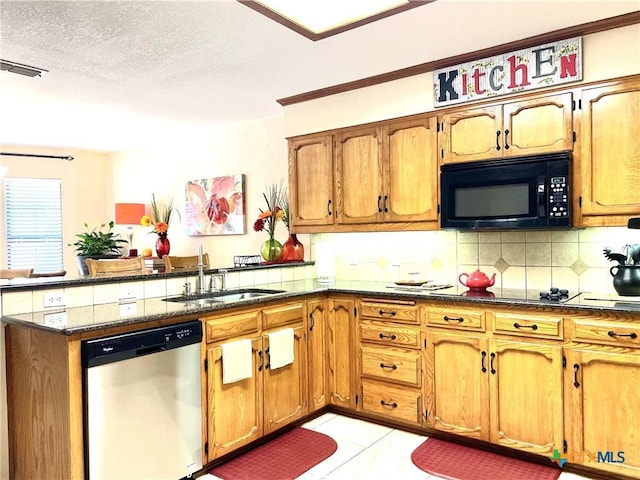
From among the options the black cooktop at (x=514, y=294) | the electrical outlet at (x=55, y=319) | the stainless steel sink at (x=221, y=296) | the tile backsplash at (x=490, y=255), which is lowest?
the stainless steel sink at (x=221, y=296)

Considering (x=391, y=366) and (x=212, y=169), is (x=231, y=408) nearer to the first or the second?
(x=391, y=366)

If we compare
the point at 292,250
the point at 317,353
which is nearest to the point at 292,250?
the point at 292,250

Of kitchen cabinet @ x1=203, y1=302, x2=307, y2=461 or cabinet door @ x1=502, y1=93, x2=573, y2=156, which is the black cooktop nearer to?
cabinet door @ x1=502, y1=93, x2=573, y2=156

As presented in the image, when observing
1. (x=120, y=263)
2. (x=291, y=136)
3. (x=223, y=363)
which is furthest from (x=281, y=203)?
(x=223, y=363)

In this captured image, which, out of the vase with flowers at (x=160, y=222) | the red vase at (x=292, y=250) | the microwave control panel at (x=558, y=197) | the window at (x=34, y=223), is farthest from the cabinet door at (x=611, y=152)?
the window at (x=34, y=223)

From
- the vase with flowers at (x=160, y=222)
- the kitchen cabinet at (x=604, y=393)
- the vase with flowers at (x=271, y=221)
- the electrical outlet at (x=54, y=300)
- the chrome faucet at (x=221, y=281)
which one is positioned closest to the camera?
the kitchen cabinet at (x=604, y=393)

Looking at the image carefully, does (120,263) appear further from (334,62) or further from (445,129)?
(445,129)

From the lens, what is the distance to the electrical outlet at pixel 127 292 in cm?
283

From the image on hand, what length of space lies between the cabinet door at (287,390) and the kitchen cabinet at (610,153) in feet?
6.30

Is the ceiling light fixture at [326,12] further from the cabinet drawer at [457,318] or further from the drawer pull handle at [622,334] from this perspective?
the drawer pull handle at [622,334]

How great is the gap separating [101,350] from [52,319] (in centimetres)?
33

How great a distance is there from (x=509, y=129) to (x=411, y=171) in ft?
2.28

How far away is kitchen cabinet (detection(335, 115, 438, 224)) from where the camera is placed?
334 centimetres

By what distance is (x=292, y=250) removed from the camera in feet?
13.8
